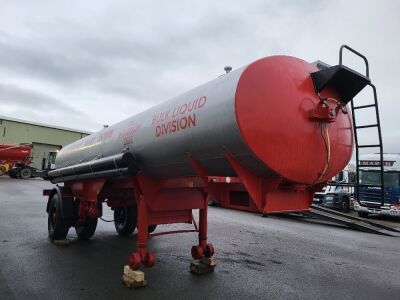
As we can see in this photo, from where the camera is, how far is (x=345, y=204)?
17.0 metres

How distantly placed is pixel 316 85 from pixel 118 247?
5.09 metres

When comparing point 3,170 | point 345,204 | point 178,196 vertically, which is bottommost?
point 345,204

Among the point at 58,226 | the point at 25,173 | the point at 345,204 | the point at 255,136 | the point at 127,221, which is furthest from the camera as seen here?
the point at 25,173

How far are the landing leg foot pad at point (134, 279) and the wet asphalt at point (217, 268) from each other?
88 mm

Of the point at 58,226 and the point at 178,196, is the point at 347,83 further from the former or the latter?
the point at 58,226

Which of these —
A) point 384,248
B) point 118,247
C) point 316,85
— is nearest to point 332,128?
point 316,85

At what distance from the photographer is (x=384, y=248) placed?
8.08m

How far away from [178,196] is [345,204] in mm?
14309

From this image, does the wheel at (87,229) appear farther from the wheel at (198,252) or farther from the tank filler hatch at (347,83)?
the tank filler hatch at (347,83)

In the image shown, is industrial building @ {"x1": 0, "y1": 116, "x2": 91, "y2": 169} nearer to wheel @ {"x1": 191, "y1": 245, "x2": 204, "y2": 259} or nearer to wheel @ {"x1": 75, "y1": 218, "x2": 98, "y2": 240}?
wheel @ {"x1": 75, "y1": 218, "x2": 98, "y2": 240}

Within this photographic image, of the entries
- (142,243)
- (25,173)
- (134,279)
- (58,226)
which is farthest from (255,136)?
(25,173)

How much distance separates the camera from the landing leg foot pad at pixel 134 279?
4.45m

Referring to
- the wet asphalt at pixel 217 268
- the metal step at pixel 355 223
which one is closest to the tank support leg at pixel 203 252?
the wet asphalt at pixel 217 268

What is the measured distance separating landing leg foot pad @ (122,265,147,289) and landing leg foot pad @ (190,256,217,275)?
0.87 metres
